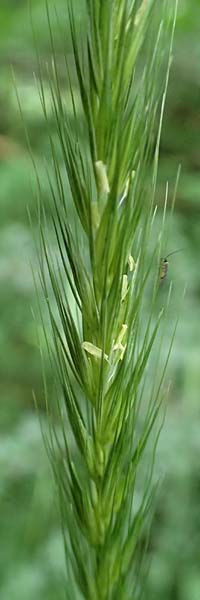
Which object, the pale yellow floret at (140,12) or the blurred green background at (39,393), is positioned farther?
the blurred green background at (39,393)

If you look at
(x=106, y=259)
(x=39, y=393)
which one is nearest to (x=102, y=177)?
(x=106, y=259)

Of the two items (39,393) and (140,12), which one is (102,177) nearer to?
(140,12)

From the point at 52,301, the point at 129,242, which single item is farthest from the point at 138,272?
the point at 52,301

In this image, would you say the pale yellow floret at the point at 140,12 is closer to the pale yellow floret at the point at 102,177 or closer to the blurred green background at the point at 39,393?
the pale yellow floret at the point at 102,177

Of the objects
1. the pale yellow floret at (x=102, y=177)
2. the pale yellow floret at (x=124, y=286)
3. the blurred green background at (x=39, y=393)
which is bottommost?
the blurred green background at (x=39, y=393)

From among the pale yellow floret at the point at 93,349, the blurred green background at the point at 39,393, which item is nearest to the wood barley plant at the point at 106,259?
the pale yellow floret at the point at 93,349

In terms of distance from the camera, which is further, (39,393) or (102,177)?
(39,393)

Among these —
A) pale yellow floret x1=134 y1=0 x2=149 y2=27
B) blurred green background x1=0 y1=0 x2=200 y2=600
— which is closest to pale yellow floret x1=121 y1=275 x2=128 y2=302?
pale yellow floret x1=134 y1=0 x2=149 y2=27
